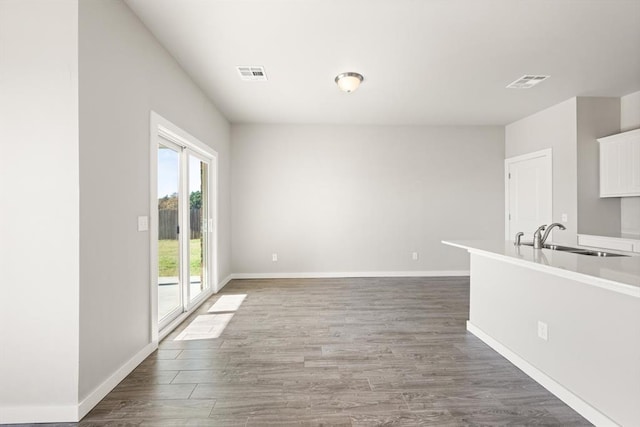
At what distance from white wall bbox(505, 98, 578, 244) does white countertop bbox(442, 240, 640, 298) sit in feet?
8.40

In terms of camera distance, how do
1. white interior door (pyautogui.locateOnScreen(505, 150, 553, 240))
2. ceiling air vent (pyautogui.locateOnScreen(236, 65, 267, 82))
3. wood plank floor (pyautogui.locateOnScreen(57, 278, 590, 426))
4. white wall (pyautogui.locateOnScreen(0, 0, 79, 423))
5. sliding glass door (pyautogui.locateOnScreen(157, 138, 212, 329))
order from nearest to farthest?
1. white wall (pyautogui.locateOnScreen(0, 0, 79, 423))
2. wood plank floor (pyautogui.locateOnScreen(57, 278, 590, 426))
3. sliding glass door (pyautogui.locateOnScreen(157, 138, 212, 329))
4. ceiling air vent (pyautogui.locateOnScreen(236, 65, 267, 82))
5. white interior door (pyautogui.locateOnScreen(505, 150, 553, 240))

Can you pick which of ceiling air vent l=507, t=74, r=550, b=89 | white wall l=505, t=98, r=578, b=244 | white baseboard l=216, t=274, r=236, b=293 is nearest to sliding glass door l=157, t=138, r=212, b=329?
white baseboard l=216, t=274, r=236, b=293

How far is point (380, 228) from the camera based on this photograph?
5742mm

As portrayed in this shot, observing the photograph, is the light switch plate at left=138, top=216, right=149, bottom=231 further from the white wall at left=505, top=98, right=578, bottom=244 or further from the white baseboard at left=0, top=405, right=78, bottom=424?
the white wall at left=505, top=98, right=578, bottom=244

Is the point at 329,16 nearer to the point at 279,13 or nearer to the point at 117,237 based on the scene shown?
the point at 279,13

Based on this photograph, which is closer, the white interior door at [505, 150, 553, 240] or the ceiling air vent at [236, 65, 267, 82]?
the ceiling air vent at [236, 65, 267, 82]

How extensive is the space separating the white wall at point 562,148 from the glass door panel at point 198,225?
5095 mm

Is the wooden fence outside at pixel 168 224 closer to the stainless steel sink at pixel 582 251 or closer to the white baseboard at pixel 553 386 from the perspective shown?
the white baseboard at pixel 553 386

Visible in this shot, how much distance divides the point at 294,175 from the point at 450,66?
10.1 feet

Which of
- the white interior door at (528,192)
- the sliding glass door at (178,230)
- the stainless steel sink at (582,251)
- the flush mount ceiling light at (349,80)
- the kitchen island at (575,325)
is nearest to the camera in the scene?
the kitchen island at (575,325)

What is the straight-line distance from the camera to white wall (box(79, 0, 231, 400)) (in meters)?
1.92

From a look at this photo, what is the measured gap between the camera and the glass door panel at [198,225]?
392cm

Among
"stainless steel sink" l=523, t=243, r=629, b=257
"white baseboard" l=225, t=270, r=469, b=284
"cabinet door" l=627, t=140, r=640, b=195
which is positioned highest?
"cabinet door" l=627, t=140, r=640, b=195

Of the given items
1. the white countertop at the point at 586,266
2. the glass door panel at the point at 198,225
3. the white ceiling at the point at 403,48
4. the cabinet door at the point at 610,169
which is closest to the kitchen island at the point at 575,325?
the white countertop at the point at 586,266
